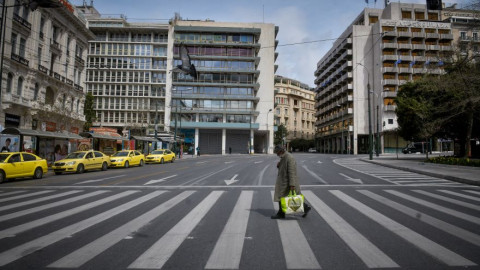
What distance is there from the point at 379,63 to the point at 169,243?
204ft

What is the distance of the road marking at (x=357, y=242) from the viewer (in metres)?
3.63

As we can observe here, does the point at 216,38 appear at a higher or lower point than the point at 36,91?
higher

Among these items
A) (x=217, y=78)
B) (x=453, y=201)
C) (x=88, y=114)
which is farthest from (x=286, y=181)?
(x=217, y=78)

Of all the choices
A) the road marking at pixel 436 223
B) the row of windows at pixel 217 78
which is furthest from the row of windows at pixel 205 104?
the road marking at pixel 436 223

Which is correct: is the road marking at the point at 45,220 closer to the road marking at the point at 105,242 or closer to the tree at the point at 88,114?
the road marking at the point at 105,242

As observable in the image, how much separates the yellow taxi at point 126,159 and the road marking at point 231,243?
18086 mm

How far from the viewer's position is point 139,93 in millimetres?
62344

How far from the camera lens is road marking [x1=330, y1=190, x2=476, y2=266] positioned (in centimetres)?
369

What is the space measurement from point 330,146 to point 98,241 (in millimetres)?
78928

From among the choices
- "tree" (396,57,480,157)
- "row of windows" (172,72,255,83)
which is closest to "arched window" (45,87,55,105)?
"row of windows" (172,72,255,83)

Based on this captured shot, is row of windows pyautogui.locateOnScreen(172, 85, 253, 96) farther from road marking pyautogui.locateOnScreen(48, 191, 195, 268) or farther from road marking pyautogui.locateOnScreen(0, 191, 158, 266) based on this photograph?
road marking pyautogui.locateOnScreen(48, 191, 195, 268)

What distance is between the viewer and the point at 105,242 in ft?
14.4

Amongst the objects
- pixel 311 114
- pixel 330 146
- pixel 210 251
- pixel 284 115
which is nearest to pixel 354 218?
pixel 210 251

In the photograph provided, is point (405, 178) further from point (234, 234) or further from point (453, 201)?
point (234, 234)
